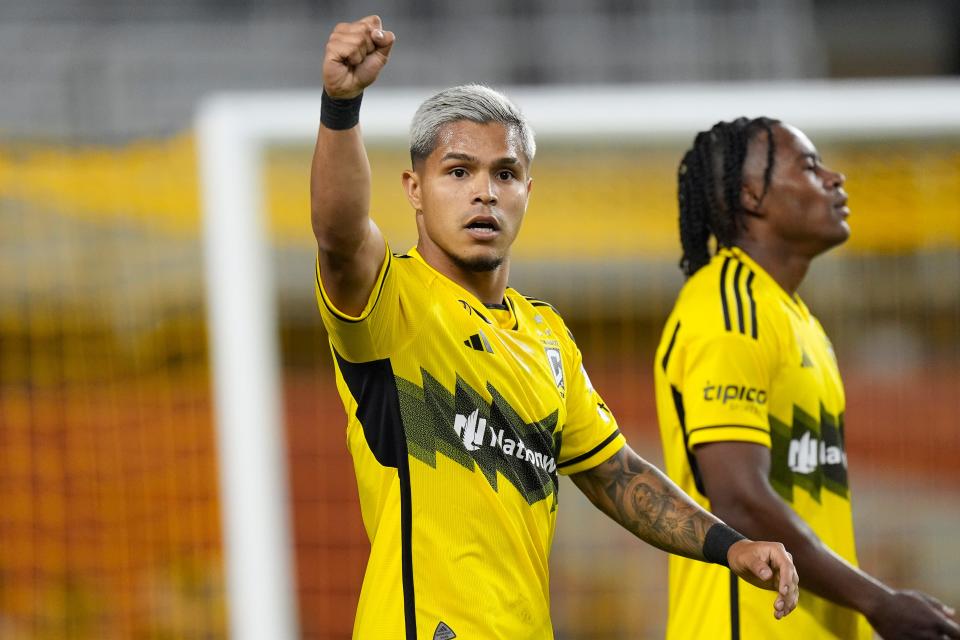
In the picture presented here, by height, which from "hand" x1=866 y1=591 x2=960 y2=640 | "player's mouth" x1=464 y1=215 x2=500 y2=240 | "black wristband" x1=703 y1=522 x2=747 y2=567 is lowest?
"hand" x1=866 y1=591 x2=960 y2=640

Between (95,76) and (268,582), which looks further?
(95,76)

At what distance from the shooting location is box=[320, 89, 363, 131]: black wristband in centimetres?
238

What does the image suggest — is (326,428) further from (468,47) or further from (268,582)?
(468,47)

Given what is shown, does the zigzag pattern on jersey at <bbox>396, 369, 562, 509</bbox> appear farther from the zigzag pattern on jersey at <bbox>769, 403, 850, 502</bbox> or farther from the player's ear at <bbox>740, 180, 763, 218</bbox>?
the player's ear at <bbox>740, 180, 763, 218</bbox>

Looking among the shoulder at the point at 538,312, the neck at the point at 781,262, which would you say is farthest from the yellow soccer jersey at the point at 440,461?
the neck at the point at 781,262

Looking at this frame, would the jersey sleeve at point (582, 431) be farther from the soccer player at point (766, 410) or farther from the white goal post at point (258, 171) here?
the white goal post at point (258, 171)

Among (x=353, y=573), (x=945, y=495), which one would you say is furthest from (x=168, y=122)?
(x=945, y=495)

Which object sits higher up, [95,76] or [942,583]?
[95,76]

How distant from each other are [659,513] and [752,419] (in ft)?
1.47

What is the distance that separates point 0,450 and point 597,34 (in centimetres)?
585

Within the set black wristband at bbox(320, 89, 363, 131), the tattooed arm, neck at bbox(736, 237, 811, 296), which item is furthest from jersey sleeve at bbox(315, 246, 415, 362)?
neck at bbox(736, 237, 811, 296)

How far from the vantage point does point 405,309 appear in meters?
2.68

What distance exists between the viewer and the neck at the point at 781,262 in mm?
3727

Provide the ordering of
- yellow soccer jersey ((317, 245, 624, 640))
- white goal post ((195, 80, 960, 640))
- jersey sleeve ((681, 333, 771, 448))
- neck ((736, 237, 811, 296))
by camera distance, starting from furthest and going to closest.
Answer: white goal post ((195, 80, 960, 640)) → neck ((736, 237, 811, 296)) → jersey sleeve ((681, 333, 771, 448)) → yellow soccer jersey ((317, 245, 624, 640))
